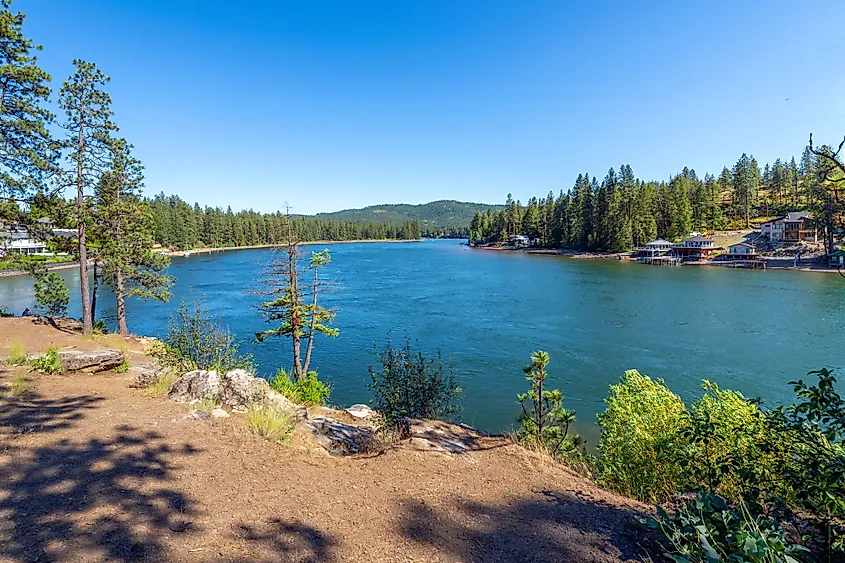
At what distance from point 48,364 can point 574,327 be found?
2632 cm

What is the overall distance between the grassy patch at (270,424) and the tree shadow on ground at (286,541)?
8.11 ft

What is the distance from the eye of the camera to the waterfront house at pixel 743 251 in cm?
6338

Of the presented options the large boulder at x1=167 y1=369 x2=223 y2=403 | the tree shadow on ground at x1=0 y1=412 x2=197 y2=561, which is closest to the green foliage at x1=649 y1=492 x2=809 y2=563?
the tree shadow on ground at x1=0 y1=412 x2=197 y2=561

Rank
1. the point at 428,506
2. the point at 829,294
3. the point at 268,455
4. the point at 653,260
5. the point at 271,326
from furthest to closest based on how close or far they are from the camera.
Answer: the point at 653,260
the point at 829,294
the point at 271,326
the point at 268,455
the point at 428,506

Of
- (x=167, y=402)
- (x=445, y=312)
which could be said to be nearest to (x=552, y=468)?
(x=167, y=402)

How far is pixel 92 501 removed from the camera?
429 cm

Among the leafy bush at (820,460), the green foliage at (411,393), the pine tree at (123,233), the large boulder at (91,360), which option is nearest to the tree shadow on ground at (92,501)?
the large boulder at (91,360)

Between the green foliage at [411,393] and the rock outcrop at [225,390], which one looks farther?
the green foliage at [411,393]

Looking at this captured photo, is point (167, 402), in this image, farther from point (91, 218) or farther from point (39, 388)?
point (91, 218)

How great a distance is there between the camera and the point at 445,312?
110 feet

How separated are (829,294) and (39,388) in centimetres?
4998

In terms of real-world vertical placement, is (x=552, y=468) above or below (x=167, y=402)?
below

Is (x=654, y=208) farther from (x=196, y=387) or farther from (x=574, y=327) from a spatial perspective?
(x=196, y=387)

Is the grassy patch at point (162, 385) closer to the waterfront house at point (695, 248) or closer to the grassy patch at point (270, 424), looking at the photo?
the grassy patch at point (270, 424)
